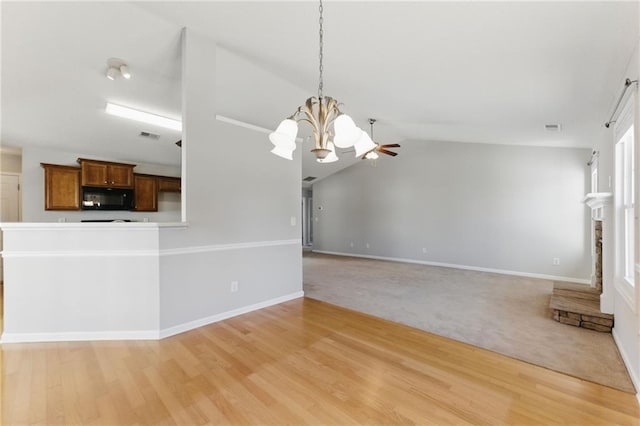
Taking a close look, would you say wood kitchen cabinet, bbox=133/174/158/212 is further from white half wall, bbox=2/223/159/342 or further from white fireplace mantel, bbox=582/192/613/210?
Result: white fireplace mantel, bbox=582/192/613/210

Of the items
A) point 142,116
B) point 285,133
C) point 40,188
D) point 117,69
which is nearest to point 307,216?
point 142,116

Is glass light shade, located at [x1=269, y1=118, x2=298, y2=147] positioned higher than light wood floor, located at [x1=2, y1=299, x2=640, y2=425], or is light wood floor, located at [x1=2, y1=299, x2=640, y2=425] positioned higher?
glass light shade, located at [x1=269, y1=118, x2=298, y2=147]

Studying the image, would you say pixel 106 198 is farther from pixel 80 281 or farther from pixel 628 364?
pixel 628 364

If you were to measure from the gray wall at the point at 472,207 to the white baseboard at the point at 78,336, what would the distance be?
6.29 m

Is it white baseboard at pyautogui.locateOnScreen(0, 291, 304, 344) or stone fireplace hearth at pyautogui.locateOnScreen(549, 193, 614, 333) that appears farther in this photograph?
stone fireplace hearth at pyautogui.locateOnScreen(549, 193, 614, 333)

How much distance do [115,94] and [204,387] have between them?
374cm

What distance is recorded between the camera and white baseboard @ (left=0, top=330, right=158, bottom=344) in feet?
8.77

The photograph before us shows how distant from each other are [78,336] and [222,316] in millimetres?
1361

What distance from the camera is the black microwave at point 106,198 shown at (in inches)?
202

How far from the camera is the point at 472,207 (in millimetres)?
6402

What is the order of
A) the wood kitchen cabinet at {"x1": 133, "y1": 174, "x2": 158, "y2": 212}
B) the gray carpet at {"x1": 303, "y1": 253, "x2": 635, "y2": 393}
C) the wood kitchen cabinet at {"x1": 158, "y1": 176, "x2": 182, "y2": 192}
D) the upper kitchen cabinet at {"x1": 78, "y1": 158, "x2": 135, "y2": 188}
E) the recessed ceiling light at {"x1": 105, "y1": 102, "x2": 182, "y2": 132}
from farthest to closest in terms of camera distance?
1. the wood kitchen cabinet at {"x1": 158, "y1": 176, "x2": 182, "y2": 192}
2. the wood kitchen cabinet at {"x1": 133, "y1": 174, "x2": 158, "y2": 212}
3. the upper kitchen cabinet at {"x1": 78, "y1": 158, "x2": 135, "y2": 188}
4. the recessed ceiling light at {"x1": 105, "y1": 102, "x2": 182, "y2": 132}
5. the gray carpet at {"x1": 303, "y1": 253, "x2": 635, "y2": 393}

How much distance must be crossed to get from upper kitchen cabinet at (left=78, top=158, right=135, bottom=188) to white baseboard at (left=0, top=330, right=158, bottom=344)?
10.8 feet

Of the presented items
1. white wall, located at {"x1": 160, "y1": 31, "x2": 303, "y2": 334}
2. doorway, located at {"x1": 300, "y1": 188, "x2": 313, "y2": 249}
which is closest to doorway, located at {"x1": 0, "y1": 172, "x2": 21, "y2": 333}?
white wall, located at {"x1": 160, "y1": 31, "x2": 303, "y2": 334}

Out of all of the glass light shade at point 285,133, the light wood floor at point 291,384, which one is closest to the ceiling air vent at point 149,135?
the light wood floor at point 291,384
